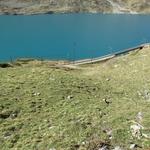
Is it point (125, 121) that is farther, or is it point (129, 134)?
point (125, 121)

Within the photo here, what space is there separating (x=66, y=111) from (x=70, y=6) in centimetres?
15865

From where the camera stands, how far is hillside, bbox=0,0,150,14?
15899 centimetres

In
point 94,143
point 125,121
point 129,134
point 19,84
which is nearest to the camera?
point 94,143

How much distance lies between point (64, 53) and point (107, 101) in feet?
146

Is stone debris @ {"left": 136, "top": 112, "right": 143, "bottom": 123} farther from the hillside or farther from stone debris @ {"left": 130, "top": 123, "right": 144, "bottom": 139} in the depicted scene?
the hillside

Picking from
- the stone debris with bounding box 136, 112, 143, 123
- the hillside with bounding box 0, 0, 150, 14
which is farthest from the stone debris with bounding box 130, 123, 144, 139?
the hillside with bounding box 0, 0, 150, 14

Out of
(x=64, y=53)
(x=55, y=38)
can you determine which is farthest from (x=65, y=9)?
(x=64, y=53)

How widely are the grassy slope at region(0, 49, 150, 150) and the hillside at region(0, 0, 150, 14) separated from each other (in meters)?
133

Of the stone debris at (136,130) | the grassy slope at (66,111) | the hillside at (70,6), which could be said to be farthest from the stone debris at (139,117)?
the hillside at (70,6)

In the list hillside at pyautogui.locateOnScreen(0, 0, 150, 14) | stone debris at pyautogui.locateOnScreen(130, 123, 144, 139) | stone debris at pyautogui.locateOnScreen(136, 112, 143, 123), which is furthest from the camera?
hillside at pyautogui.locateOnScreen(0, 0, 150, 14)

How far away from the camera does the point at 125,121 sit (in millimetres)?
13258

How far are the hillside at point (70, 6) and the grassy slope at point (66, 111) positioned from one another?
13321 cm

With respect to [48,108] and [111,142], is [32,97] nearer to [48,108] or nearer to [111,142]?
[48,108]

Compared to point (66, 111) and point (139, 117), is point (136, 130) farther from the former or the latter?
point (66, 111)
